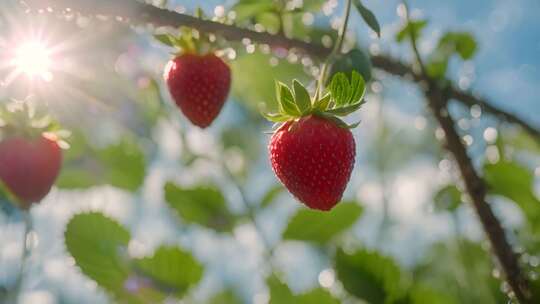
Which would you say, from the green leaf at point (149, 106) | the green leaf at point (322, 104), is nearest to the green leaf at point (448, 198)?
the green leaf at point (322, 104)

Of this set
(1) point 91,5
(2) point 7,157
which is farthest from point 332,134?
(2) point 7,157

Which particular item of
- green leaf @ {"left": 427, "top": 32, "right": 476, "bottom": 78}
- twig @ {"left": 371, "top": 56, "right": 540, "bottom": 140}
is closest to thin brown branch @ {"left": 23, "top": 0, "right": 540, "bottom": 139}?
twig @ {"left": 371, "top": 56, "right": 540, "bottom": 140}

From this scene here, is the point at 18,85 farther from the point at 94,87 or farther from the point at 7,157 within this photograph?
the point at 94,87

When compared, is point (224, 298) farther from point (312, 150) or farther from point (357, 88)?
point (357, 88)

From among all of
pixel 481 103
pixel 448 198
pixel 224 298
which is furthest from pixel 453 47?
pixel 224 298

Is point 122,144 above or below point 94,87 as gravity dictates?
below

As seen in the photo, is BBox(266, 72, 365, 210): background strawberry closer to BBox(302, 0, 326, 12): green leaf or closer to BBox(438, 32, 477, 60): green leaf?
BBox(302, 0, 326, 12): green leaf
